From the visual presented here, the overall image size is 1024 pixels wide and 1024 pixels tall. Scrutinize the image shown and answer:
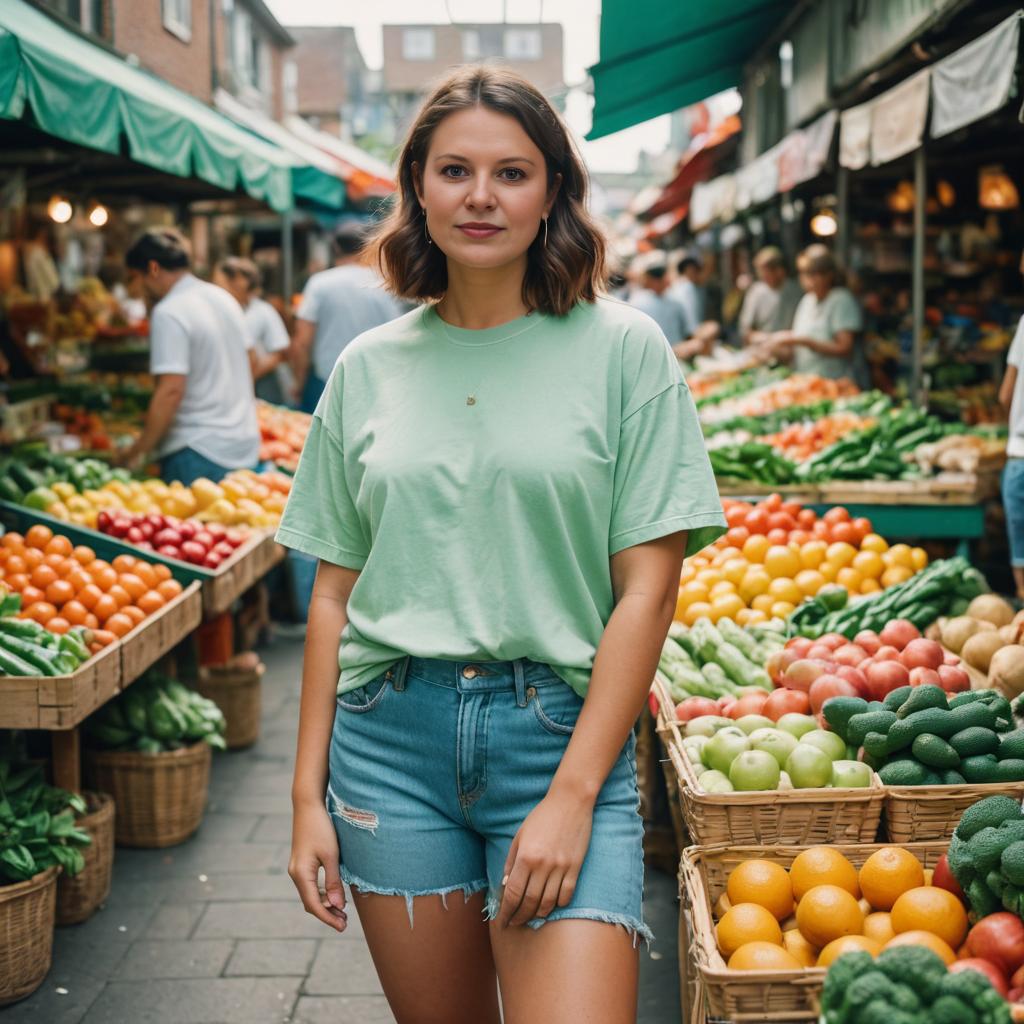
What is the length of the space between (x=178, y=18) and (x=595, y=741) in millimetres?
12304

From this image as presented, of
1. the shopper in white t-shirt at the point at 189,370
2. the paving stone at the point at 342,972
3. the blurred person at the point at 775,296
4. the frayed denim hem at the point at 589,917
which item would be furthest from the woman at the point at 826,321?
the frayed denim hem at the point at 589,917

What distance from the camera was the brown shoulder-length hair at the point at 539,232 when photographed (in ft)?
6.59

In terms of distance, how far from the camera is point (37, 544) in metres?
5.35

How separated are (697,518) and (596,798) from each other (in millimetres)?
461

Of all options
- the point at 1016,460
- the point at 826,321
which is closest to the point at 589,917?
the point at 1016,460

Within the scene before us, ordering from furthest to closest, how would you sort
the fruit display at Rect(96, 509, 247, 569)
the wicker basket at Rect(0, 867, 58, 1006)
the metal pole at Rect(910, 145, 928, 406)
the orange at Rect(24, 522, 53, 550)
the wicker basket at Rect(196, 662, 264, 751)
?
the metal pole at Rect(910, 145, 928, 406) → the wicker basket at Rect(196, 662, 264, 751) → the fruit display at Rect(96, 509, 247, 569) → the orange at Rect(24, 522, 53, 550) → the wicker basket at Rect(0, 867, 58, 1006)

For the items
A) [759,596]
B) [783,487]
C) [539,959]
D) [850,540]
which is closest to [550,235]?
[539,959]

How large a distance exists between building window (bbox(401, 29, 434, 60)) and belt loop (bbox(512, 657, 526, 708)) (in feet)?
203

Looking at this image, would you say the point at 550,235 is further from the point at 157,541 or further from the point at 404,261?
the point at 157,541

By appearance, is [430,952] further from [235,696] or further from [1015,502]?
[1015,502]

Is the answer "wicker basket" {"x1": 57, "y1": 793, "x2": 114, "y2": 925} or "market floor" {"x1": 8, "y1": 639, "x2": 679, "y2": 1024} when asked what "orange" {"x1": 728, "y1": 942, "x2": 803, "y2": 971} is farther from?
"wicker basket" {"x1": 57, "y1": 793, "x2": 114, "y2": 925}

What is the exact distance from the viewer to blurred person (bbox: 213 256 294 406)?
9.98 metres

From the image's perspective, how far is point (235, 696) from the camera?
5922 millimetres

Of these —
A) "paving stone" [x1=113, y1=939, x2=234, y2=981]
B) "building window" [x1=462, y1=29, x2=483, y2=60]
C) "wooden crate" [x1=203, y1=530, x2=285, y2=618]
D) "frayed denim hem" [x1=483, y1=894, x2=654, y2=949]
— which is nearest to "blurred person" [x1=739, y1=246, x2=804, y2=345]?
"wooden crate" [x1=203, y1=530, x2=285, y2=618]
